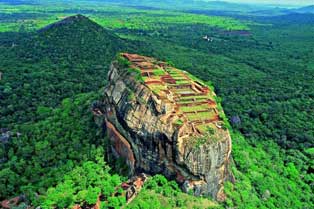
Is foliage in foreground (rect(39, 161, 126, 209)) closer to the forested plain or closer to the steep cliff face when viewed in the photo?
the forested plain

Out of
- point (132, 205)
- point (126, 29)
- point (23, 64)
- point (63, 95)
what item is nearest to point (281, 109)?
point (63, 95)

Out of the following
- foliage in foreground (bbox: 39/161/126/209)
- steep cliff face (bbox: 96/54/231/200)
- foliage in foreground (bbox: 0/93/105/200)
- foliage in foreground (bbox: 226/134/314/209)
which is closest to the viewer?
foliage in foreground (bbox: 39/161/126/209)

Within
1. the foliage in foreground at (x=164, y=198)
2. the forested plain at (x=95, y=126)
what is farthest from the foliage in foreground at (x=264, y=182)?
the foliage in foreground at (x=164, y=198)

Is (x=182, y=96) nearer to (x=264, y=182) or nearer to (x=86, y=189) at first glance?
(x=264, y=182)

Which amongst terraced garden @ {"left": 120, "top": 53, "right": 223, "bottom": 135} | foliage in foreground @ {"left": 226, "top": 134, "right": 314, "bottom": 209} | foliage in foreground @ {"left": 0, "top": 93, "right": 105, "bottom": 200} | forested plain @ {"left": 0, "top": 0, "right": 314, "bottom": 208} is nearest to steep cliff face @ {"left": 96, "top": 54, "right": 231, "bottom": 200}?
terraced garden @ {"left": 120, "top": 53, "right": 223, "bottom": 135}

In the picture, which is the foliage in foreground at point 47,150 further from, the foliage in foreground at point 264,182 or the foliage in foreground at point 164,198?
the foliage in foreground at point 264,182

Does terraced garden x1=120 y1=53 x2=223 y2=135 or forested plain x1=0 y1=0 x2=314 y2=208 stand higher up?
terraced garden x1=120 y1=53 x2=223 y2=135
